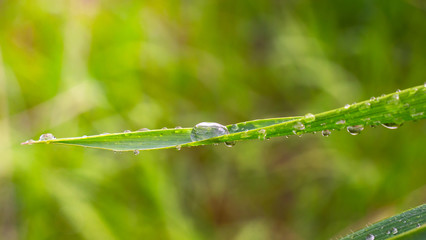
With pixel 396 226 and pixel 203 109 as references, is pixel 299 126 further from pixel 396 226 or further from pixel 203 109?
pixel 203 109

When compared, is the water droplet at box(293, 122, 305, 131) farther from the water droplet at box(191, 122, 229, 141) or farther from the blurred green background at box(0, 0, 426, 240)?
the blurred green background at box(0, 0, 426, 240)

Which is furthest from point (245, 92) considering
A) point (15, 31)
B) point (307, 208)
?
point (15, 31)

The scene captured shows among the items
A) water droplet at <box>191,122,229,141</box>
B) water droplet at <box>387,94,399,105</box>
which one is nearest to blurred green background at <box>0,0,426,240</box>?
water droplet at <box>191,122,229,141</box>

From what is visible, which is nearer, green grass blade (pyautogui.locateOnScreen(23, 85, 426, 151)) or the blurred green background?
green grass blade (pyautogui.locateOnScreen(23, 85, 426, 151))

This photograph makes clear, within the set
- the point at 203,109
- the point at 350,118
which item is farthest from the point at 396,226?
the point at 203,109

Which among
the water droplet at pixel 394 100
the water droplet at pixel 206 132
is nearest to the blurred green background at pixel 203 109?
the water droplet at pixel 206 132

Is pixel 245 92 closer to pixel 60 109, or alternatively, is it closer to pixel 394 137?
pixel 394 137
